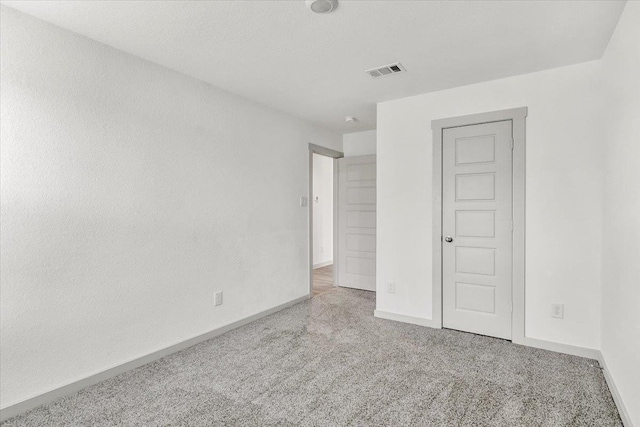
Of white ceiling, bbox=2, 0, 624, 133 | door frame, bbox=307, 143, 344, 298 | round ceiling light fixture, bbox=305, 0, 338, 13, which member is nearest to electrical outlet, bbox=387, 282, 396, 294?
door frame, bbox=307, 143, 344, 298

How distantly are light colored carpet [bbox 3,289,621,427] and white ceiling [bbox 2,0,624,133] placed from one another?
2.42 metres

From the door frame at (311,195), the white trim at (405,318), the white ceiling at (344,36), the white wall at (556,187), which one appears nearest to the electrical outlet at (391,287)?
the white trim at (405,318)

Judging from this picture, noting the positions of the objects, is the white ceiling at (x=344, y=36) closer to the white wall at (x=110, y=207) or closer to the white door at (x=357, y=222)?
the white wall at (x=110, y=207)

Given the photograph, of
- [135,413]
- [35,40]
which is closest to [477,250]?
[135,413]

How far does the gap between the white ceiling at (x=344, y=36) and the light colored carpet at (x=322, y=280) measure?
3008mm

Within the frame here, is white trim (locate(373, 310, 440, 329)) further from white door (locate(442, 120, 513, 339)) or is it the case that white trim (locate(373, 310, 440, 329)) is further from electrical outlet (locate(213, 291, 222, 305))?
electrical outlet (locate(213, 291, 222, 305))

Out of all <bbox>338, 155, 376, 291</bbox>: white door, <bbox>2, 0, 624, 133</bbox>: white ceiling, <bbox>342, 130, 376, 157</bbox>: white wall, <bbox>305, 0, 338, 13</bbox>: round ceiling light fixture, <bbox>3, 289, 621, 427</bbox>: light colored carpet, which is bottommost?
<bbox>3, 289, 621, 427</bbox>: light colored carpet

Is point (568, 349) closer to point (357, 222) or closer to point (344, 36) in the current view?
point (357, 222)

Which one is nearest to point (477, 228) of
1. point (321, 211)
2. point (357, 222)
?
point (357, 222)

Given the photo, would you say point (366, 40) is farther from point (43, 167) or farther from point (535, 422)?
point (535, 422)

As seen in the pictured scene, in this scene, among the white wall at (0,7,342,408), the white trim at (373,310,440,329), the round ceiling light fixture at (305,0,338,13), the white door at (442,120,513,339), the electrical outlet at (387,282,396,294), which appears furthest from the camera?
the electrical outlet at (387,282,396,294)

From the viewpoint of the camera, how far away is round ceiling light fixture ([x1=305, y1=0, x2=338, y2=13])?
195 centimetres

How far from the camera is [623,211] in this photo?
198 cm

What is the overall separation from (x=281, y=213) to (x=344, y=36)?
2.30 meters
